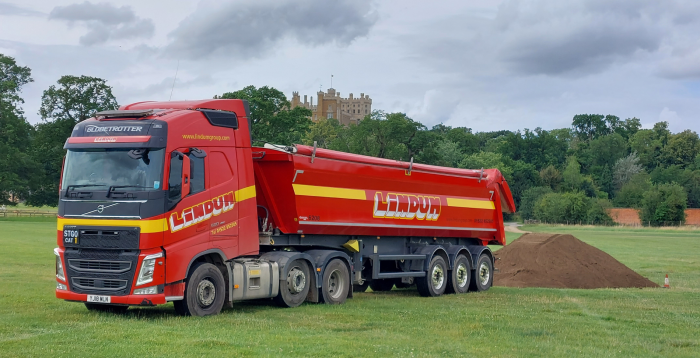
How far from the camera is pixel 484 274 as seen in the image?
76.0ft

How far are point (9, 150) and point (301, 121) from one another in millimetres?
29639

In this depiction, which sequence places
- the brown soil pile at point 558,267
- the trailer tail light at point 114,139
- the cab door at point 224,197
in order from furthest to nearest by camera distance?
the brown soil pile at point 558,267, the cab door at point 224,197, the trailer tail light at point 114,139

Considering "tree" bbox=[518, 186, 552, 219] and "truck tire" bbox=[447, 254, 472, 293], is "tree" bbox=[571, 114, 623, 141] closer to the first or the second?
"tree" bbox=[518, 186, 552, 219]

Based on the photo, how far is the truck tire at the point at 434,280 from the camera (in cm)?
2053

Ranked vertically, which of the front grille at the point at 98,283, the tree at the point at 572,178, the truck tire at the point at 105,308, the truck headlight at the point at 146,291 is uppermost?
the tree at the point at 572,178

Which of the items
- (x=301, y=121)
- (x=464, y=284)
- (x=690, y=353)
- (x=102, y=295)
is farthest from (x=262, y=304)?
(x=301, y=121)

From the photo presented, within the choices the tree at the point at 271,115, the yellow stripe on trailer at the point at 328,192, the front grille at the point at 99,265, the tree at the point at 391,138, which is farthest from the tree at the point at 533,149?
the front grille at the point at 99,265

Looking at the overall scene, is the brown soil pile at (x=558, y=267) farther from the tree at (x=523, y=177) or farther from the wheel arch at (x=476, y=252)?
the tree at (x=523, y=177)

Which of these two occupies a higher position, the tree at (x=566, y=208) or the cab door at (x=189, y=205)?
the tree at (x=566, y=208)

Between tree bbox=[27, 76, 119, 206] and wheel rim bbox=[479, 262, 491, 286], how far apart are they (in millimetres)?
64151

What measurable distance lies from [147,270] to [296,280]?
3986 millimetres

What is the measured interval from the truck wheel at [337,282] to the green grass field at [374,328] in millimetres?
397

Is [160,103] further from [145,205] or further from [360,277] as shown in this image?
[360,277]

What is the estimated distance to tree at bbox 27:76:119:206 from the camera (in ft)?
263
